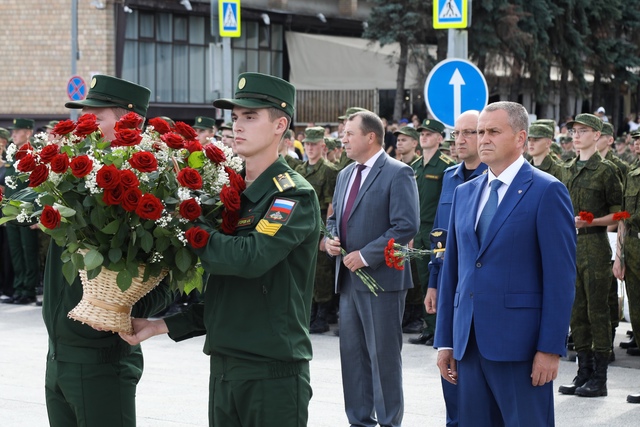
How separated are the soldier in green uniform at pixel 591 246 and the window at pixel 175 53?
845 inches

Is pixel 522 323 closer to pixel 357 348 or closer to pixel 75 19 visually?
pixel 357 348

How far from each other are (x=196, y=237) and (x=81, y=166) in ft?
1.81

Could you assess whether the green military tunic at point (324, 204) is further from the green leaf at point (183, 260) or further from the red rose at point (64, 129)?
the green leaf at point (183, 260)

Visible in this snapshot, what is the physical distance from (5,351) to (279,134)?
7.11 m

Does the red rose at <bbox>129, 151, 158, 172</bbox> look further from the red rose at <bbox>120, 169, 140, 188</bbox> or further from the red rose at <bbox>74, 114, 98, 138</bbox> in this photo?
the red rose at <bbox>74, 114, 98, 138</bbox>

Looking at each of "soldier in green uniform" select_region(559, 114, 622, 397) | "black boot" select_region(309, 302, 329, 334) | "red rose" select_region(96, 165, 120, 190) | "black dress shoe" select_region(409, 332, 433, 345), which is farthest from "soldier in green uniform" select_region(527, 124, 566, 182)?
"red rose" select_region(96, 165, 120, 190)

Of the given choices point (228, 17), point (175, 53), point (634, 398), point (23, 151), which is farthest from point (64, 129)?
point (175, 53)

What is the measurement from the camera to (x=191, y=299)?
44.4 feet

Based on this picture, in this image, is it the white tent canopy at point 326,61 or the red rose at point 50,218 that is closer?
the red rose at point 50,218

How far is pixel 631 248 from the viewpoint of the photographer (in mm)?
9680

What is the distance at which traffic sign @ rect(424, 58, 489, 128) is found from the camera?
1111cm

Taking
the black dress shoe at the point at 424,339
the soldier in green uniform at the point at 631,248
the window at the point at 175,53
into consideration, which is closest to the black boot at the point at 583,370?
the soldier in green uniform at the point at 631,248

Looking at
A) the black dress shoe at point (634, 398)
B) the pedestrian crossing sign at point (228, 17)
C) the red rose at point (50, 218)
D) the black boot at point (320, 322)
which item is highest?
the pedestrian crossing sign at point (228, 17)

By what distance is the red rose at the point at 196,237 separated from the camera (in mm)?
4242
